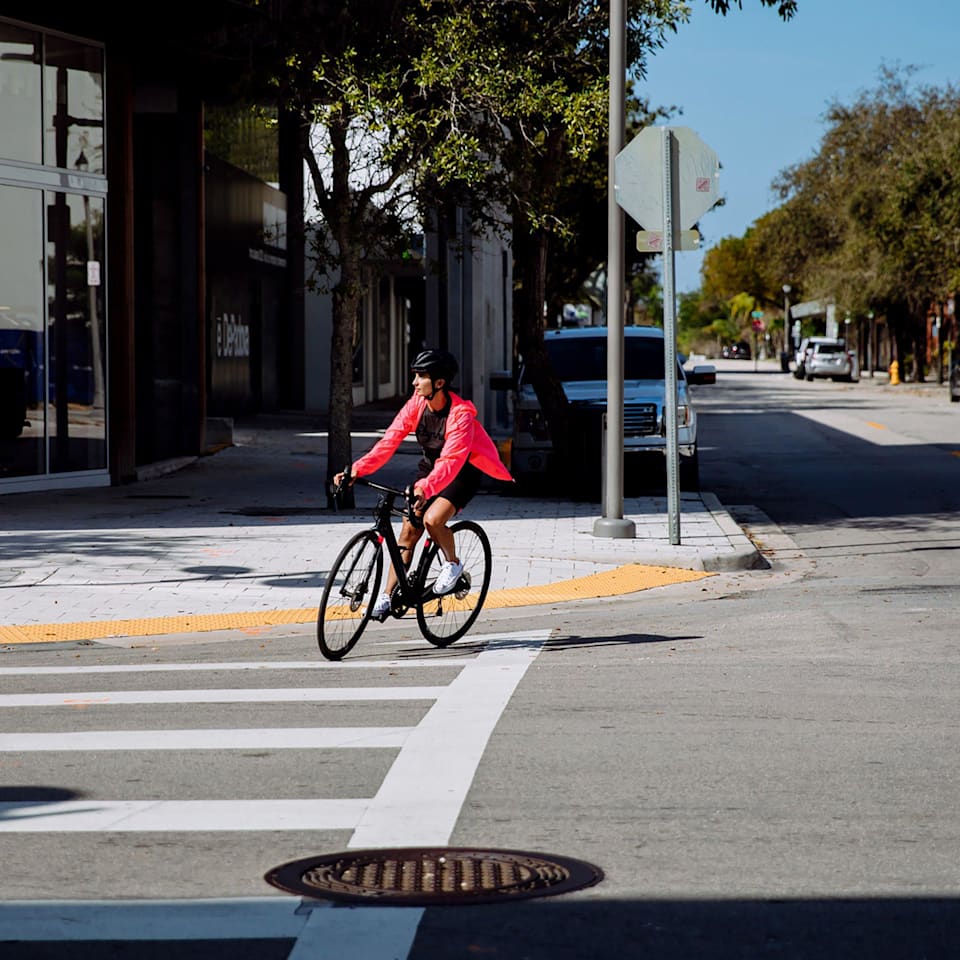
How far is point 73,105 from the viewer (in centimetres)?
1877

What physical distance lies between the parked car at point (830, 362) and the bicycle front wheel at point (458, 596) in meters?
63.3

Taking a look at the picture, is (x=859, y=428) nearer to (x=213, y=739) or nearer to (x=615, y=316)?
(x=615, y=316)

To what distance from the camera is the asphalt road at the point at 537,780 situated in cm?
457

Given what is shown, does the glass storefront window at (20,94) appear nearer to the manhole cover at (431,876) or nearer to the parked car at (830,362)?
the manhole cover at (431,876)

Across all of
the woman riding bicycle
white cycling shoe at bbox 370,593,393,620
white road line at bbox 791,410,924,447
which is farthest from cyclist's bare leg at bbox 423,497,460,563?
white road line at bbox 791,410,924,447

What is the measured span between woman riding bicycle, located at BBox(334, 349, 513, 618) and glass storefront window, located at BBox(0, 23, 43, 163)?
9951 millimetres

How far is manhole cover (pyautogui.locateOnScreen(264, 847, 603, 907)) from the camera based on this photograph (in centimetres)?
484

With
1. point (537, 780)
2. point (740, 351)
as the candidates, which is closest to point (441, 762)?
point (537, 780)

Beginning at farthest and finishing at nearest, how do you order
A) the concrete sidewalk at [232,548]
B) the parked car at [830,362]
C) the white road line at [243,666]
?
the parked car at [830,362] → the concrete sidewalk at [232,548] → the white road line at [243,666]

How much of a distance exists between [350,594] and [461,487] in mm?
860

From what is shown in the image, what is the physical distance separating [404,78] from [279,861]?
37.8ft

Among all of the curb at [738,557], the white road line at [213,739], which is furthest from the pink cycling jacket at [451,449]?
the curb at [738,557]

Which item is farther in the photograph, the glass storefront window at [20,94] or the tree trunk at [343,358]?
the glass storefront window at [20,94]

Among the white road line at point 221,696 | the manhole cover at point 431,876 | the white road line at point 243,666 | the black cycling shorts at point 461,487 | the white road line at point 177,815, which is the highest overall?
the black cycling shorts at point 461,487
